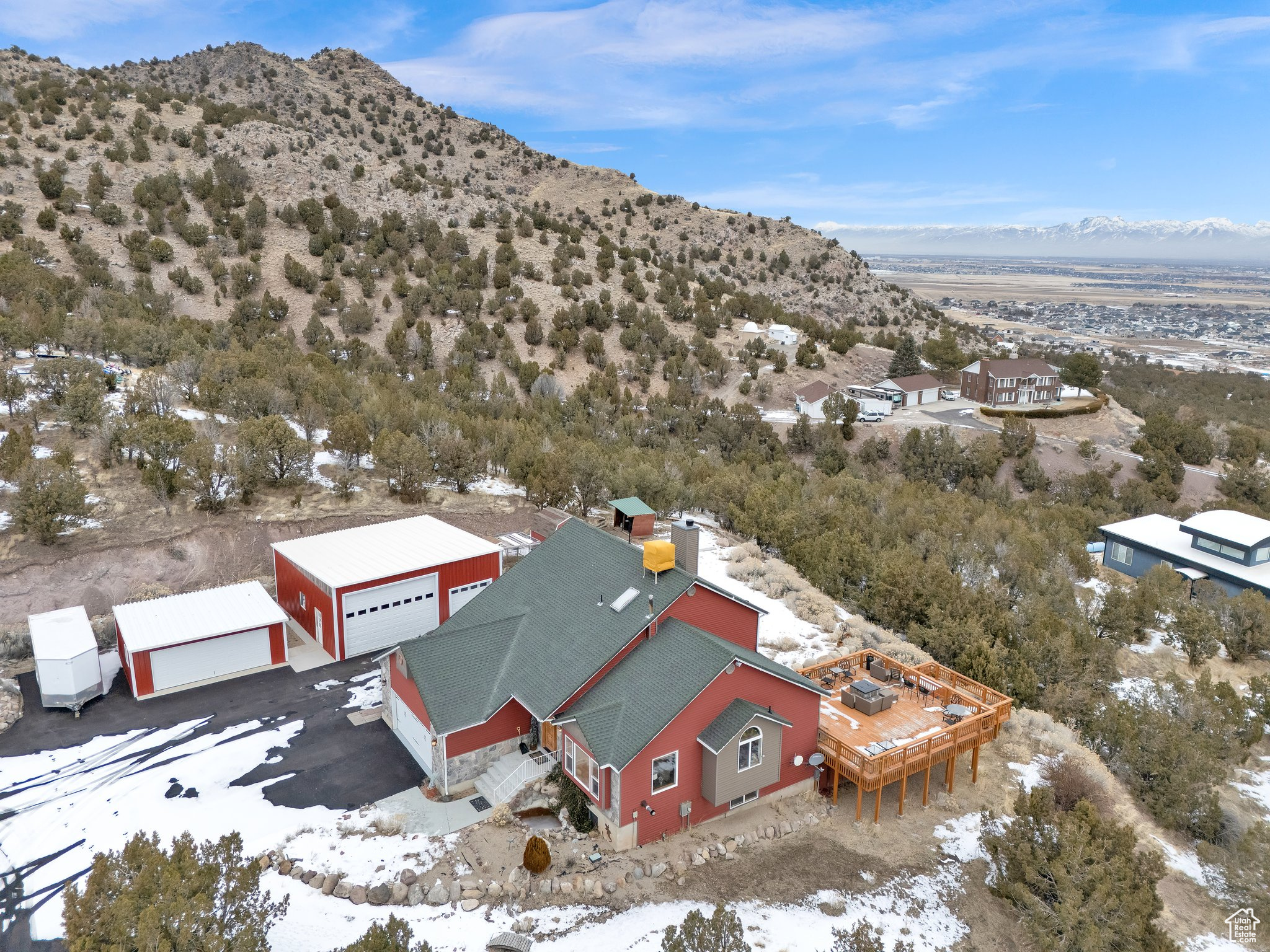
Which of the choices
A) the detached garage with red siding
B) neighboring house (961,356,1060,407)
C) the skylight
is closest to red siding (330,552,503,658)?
the detached garage with red siding

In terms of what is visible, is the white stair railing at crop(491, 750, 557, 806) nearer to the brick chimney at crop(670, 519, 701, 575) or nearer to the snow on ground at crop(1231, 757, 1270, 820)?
the brick chimney at crop(670, 519, 701, 575)

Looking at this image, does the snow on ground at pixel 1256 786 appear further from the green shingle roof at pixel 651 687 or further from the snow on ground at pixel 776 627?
the green shingle roof at pixel 651 687

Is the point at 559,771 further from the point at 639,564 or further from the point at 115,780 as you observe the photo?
the point at 115,780

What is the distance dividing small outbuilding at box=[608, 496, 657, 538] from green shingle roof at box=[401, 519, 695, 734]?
3.70m

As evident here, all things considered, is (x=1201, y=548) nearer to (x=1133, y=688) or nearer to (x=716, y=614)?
(x=1133, y=688)

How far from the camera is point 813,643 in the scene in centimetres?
2280

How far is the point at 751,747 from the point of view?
47.6 ft

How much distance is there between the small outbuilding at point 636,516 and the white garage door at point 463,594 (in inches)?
183

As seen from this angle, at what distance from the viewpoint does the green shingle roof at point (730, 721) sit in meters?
14.0

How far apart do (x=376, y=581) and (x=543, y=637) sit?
22.7 ft

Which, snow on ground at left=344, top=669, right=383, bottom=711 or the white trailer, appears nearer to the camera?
the white trailer

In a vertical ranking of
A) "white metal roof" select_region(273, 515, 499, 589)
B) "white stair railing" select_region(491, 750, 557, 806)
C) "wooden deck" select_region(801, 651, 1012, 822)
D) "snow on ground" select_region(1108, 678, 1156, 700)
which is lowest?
"snow on ground" select_region(1108, 678, 1156, 700)

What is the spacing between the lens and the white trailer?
1819 centimetres

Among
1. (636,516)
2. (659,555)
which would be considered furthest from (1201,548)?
(659,555)
